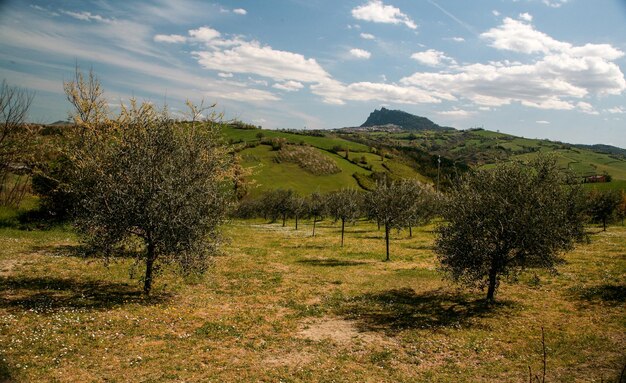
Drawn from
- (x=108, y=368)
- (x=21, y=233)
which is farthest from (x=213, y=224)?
(x=21, y=233)

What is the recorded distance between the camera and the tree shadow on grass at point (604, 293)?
81.2ft

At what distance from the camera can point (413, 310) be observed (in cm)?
2406

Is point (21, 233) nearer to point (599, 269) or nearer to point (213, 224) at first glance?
point (213, 224)

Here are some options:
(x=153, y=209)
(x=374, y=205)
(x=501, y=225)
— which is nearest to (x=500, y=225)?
(x=501, y=225)

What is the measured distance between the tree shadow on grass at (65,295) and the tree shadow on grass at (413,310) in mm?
13161

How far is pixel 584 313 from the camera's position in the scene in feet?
73.6

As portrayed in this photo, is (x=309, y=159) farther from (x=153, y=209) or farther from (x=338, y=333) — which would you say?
(x=338, y=333)

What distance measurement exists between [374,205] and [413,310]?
2045cm

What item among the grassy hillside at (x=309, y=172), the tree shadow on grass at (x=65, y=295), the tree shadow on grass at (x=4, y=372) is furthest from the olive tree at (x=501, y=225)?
the grassy hillside at (x=309, y=172)

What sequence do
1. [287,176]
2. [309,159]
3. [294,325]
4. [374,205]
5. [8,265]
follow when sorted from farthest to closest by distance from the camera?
[309,159] → [287,176] → [374,205] → [8,265] → [294,325]

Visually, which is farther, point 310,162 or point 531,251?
point 310,162

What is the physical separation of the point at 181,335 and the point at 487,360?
14888 millimetres

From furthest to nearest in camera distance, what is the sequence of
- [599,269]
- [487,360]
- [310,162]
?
[310,162]
[599,269]
[487,360]

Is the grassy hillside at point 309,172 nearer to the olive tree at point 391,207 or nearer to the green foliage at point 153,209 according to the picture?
the olive tree at point 391,207
